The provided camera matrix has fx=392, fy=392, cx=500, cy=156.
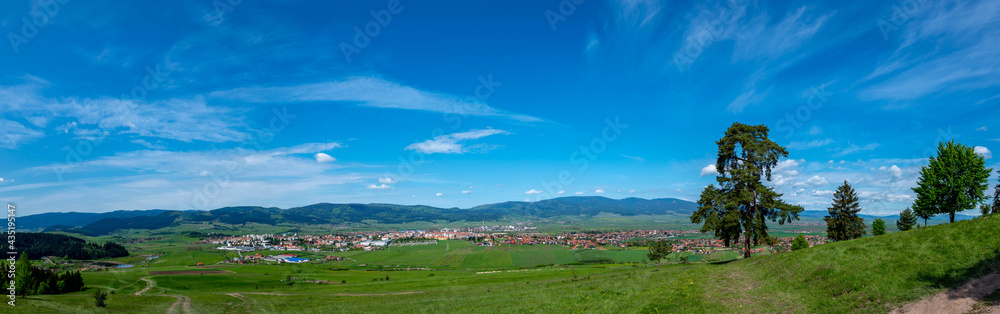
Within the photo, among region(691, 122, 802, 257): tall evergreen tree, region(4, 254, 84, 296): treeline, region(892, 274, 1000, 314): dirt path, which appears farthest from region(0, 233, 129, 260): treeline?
region(892, 274, 1000, 314): dirt path

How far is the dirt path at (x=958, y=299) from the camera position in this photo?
40.3ft

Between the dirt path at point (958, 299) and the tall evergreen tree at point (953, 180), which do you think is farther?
the tall evergreen tree at point (953, 180)

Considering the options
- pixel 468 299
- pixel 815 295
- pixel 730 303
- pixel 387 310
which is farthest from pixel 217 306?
pixel 815 295

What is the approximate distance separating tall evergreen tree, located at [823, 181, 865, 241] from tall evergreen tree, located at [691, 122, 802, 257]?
33083 millimetres

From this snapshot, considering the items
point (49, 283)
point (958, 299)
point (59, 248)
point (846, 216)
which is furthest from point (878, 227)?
point (59, 248)

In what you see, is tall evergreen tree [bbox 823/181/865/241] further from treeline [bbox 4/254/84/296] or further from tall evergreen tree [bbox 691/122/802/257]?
treeline [bbox 4/254/84/296]

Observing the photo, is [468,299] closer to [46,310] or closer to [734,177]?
[734,177]

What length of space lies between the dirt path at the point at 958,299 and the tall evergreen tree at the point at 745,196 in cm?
1694

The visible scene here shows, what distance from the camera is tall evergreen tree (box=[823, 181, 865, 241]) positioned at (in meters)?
54.0

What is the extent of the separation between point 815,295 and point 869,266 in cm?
294

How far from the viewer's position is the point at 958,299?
1274 centimetres

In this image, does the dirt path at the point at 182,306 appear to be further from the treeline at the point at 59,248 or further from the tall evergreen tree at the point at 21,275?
the treeline at the point at 59,248

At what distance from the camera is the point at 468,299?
3016 centimetres

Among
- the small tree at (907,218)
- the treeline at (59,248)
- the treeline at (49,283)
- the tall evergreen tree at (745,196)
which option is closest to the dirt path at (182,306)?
the treeline at (49,283)
